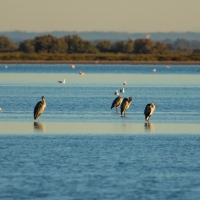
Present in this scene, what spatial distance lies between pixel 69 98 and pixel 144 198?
69.4 ft

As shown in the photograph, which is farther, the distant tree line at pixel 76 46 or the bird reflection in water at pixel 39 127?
the distant tree line at pixel 76 46

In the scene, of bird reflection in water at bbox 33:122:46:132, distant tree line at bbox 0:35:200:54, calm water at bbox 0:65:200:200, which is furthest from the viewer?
distant tree line at bbox 0:35:200:54

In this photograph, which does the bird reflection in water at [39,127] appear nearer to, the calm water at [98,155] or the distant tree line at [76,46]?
the calm water at [98,155]

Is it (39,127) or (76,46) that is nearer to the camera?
(39,127)

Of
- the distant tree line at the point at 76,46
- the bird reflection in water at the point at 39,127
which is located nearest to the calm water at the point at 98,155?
the bird reflection in water at the point at 39,127

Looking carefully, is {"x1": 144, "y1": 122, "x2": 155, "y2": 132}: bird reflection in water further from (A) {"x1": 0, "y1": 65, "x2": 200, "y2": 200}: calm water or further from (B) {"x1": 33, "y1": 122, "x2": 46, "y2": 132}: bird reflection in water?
(B) {"x1": 33, "y1": 122, "x2": 46, "y2": 132}: bird reflection in water

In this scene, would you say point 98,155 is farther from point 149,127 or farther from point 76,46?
point 76,46

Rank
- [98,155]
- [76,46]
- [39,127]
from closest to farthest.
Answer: [98,155]
[39,127]
[76,46]

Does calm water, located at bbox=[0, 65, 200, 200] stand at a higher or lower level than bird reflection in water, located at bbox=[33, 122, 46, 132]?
higher

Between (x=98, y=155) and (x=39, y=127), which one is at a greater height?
(x=98, y=155)

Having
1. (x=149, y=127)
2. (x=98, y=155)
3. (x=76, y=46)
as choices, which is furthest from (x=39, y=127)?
(x=76, y=46)

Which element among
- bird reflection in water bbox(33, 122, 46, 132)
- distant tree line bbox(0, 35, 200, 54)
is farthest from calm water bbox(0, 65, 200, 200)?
distant tree line bbox(0, 35, 200, 54)

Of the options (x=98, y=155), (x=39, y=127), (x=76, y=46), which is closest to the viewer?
(x=98, y=155)

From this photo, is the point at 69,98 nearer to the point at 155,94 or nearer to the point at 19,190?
the point at 155,94
